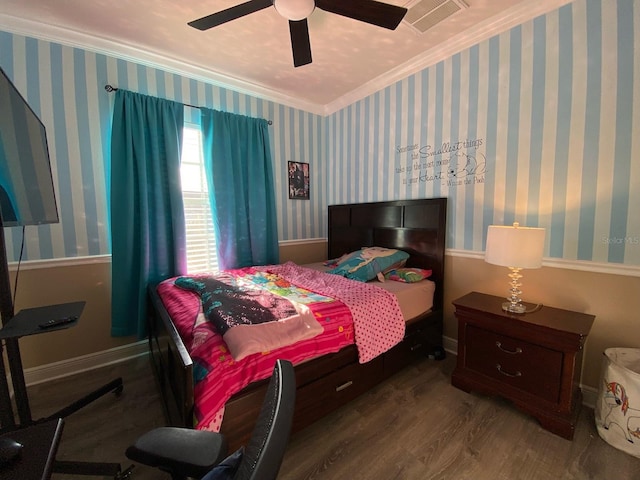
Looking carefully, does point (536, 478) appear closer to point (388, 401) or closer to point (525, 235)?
point (388, 401)

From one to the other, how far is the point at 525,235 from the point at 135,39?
3.40 metres

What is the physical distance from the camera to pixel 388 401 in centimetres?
191

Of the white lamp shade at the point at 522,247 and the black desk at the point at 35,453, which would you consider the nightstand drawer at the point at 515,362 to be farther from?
the black desk at the point at 35,453

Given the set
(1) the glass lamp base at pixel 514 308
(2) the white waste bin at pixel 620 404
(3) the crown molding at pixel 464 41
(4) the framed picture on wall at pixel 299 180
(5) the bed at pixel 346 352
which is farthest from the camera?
(4) the framed picture on wall at pixel 299 180

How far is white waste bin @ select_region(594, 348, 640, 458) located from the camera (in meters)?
1.43

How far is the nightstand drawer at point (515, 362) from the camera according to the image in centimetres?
162

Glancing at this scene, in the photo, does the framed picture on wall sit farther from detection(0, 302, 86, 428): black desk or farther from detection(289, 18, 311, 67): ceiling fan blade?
detection(0, 302, 86, 428): black desk

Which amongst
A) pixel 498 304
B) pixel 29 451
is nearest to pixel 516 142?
pixel 498 304

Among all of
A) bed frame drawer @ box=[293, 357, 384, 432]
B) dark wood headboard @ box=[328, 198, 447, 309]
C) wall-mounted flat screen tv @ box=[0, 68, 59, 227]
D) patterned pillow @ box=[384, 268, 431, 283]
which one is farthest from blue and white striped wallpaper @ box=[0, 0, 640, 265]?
bed frame drawer @ box=[293, 357, 384, 432]

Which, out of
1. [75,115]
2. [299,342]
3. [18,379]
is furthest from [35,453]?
[75,115]

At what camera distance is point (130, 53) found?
2420 mm

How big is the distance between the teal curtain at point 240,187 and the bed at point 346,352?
0.77m

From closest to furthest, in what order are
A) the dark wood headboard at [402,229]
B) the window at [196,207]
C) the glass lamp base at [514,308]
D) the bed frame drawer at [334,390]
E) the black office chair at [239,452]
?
the black office chair at [239,452]
the bed frame drawer at [334,390]
the glass lamp base at [514,308]
the dark wood headboard at [402,229]
the window at [196,207]

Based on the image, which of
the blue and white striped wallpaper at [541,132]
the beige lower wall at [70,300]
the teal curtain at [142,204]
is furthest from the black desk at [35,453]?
the blue and white striped wallpaper at [541,132]
